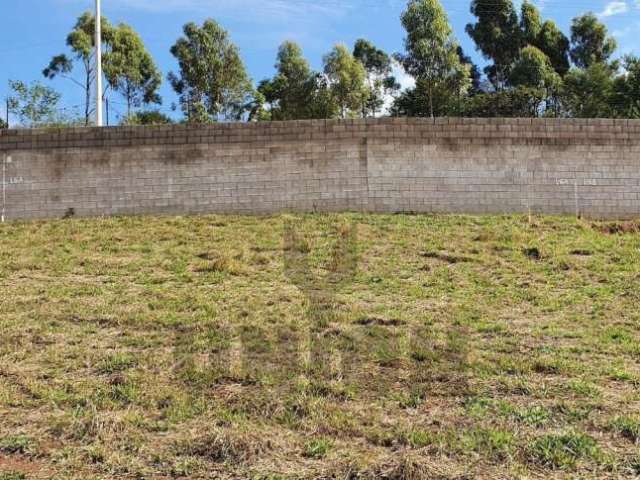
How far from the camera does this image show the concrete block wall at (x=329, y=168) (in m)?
9.99

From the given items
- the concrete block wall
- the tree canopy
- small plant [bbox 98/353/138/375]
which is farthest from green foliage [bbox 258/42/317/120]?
small plant [bbox 98/353/138/375]

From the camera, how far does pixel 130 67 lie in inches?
1017

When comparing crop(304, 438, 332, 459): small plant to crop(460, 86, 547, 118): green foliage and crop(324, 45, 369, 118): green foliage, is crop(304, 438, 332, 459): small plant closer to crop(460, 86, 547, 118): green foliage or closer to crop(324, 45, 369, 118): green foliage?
crop(460, 86, 547, 118): green foliage

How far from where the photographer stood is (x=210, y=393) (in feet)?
11.8

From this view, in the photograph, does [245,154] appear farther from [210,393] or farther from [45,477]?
[45,477]

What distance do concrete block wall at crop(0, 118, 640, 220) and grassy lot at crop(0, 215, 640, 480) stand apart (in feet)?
7.45

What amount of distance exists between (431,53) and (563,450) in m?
20.8

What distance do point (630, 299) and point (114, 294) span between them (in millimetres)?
5013

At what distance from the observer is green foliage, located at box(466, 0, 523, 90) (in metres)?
25.8

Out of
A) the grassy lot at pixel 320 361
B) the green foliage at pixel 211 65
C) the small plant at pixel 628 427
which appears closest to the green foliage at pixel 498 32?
the green foliage at pixel 211 65

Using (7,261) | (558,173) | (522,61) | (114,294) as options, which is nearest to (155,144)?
(7,261)

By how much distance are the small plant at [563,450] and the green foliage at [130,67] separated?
24.4 metres

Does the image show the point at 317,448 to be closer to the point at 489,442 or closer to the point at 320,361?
the point at 489,442

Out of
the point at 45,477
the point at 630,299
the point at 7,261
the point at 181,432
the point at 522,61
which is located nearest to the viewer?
the point at 45,477
